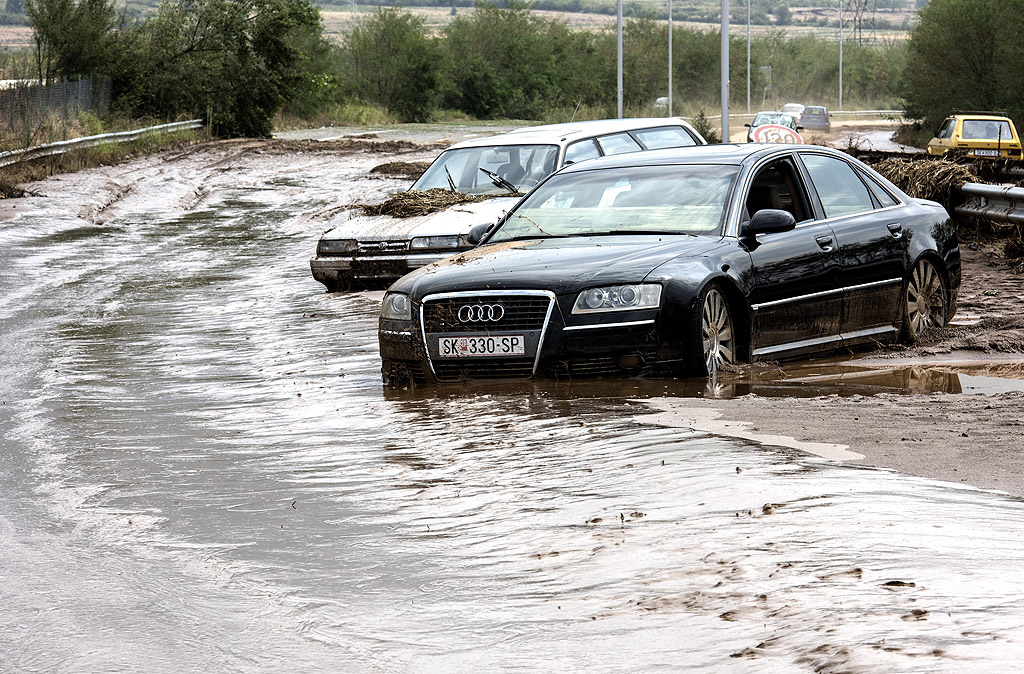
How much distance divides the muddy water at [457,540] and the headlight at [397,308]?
456mm

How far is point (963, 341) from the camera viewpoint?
31.8ft

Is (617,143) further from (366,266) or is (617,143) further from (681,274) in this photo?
(681,274)

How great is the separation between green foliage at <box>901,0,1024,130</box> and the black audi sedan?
1807 inches

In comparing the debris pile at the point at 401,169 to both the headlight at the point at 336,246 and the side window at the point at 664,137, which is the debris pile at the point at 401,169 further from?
the headlight at the point at 336,246

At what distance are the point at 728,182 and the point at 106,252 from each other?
42.1ft

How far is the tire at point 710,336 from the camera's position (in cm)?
774

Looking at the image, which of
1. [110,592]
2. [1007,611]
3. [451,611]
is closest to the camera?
[1007,611]

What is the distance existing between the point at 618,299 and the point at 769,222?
120 centimetres

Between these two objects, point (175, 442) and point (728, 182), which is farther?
point (728, 182)

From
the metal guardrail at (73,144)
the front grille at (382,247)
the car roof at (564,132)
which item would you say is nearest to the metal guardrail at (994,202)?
the car roof at (564,132)

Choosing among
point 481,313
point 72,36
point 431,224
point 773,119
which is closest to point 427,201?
point 431,224

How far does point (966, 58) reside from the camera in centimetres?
5888

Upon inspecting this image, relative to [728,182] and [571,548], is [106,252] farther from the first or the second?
[571,548]

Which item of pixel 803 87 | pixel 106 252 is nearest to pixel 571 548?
pixel 106 252
